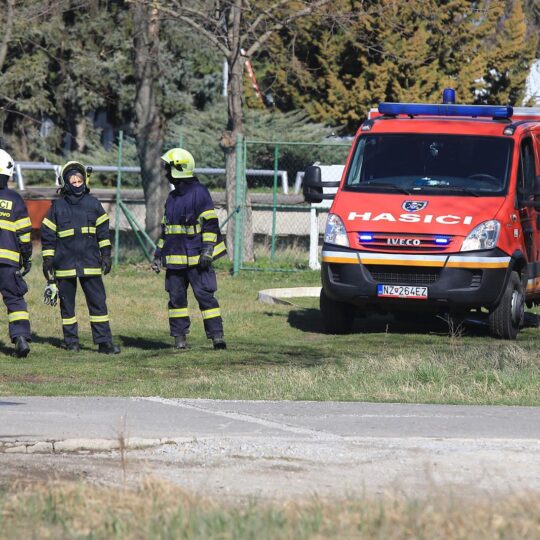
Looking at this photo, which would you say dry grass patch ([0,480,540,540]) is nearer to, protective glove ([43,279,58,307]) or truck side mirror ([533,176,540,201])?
protective glove ([43,279,58,307])

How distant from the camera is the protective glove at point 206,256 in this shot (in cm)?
1223

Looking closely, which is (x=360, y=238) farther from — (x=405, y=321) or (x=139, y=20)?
(x=139, y=20)

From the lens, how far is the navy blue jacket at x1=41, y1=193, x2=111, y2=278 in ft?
40.6

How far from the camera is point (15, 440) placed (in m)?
7.02

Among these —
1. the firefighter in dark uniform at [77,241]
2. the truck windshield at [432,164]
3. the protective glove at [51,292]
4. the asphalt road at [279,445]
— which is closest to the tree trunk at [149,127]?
the truck windshield at [432,164]

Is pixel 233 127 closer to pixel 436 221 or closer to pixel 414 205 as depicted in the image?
pixel 414 205

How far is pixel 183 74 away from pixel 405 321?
25474 mm

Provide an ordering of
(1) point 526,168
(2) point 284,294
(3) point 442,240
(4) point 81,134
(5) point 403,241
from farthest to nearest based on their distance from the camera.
Result: (4) point 81,134, (2) point 284,294, (1) point 526,168, (5) point 403,241, (3) point 442,240

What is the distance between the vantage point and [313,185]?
1438 centimetres

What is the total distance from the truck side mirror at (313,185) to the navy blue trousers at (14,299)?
371 centimetres

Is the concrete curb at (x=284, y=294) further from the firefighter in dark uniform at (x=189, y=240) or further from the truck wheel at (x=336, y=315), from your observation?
the firefighter in dark uniform at (x=189, y=240)

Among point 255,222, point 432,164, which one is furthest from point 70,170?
point 255,222

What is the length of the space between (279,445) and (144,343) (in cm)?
681

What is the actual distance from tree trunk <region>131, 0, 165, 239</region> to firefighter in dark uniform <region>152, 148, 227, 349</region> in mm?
9875
